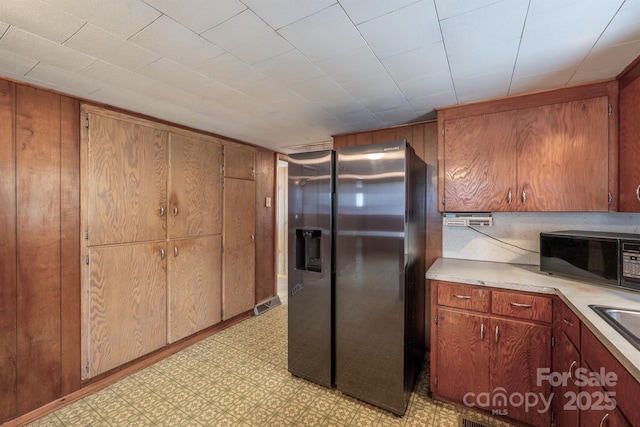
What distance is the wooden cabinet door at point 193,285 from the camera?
2.78 meters

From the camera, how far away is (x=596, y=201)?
1.86m

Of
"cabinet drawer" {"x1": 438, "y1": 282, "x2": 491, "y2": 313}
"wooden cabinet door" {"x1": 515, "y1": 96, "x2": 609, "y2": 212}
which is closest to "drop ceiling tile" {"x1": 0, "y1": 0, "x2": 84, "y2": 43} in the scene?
"cabinet drawer" {"x1": 438, "y1": 282, "x2": 491, "y2": 313}

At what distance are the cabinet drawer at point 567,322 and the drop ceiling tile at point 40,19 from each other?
9.24ft

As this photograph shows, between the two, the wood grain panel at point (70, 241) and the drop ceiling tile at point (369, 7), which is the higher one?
the drop ceiling tile at point (369, 7)

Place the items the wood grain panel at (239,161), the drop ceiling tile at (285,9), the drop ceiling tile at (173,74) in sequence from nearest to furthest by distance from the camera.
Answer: the drop ceiling tile at (285,9) < the drop ceiling tile at (173,74) < the wood grain panel at (239,161)

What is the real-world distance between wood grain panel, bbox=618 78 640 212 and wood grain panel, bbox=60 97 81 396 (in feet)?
12.4

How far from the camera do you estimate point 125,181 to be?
93.8 inches

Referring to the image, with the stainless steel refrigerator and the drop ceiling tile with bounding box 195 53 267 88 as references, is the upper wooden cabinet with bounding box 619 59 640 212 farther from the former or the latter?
the drop ceiling tile with bounding box 195 53 267 88

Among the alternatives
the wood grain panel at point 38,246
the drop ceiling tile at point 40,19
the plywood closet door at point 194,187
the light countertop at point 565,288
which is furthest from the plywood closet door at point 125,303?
the light countertop at point 565,288

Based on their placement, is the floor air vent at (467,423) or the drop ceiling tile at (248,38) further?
the floor air vent at (467,423)

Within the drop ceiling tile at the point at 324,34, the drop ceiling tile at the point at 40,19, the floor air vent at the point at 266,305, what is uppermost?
the drop ceiling tile at the point at 324,34

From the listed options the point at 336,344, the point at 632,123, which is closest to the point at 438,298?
the point at 336,344

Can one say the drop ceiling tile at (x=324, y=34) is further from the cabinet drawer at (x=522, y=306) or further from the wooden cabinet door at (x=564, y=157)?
the cabinet drawer at (x=522, y=306)

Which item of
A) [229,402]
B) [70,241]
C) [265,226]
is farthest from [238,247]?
[229,402]
